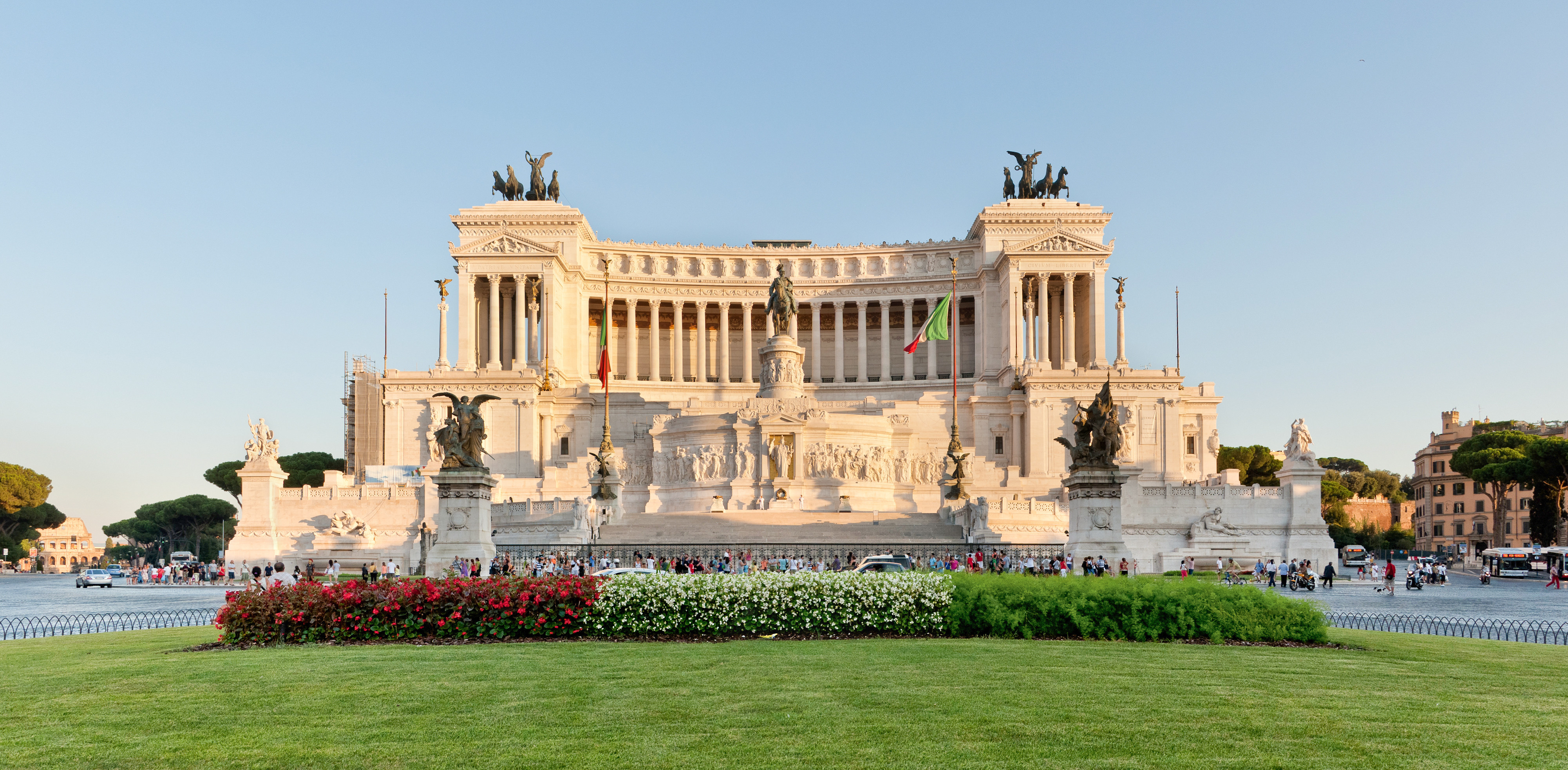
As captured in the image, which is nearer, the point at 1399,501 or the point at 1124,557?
the point at 1124,557

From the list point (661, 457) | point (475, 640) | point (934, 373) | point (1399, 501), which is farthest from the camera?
point (1399, 501)

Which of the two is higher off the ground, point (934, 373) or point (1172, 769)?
point (934, 373)

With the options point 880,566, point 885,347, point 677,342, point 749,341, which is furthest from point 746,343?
point 880,566

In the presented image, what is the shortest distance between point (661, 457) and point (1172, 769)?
56975 millimetres

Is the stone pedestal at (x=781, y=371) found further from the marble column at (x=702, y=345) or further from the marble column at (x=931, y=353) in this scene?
the marble column at (x=931, y=353)

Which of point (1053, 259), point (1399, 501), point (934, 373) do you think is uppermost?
point (1053, 259)

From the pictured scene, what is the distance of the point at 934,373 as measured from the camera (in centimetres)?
9544

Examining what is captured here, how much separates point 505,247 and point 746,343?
21713 mm

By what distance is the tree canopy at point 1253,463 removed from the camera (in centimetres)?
10362

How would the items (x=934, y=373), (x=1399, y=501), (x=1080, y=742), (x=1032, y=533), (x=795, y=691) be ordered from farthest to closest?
(x=1399, y=501) → (x=934, y=373) → (x=1032, y=533) → (x=795, y=691) → (x=1080, y=742)

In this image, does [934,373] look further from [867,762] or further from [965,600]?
[867,762]

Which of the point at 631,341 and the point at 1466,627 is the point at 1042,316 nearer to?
the point at 631,341

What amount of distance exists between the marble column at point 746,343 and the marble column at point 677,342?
4.79 meters

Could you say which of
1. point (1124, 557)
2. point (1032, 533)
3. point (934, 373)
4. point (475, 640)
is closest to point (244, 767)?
point (475, 640)
